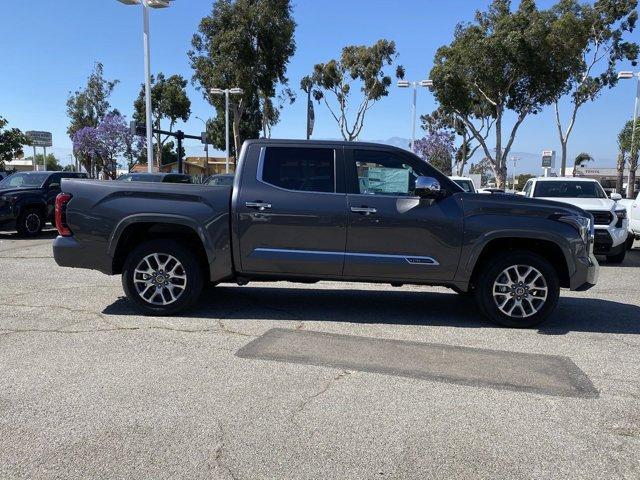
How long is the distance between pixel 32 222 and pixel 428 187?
1272 centimetres

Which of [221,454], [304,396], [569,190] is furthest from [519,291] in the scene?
[569,190]

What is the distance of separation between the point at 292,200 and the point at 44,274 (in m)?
5.25

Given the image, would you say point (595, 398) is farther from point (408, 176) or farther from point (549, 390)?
point (408, 176)

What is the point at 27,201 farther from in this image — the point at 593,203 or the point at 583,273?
the point at 593,203

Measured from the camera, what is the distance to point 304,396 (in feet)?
13.2

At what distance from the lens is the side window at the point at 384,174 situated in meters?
5.90

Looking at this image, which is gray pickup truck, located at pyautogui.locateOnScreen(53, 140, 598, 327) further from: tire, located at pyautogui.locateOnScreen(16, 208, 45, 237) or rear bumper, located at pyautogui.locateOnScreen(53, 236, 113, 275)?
tire, located at pyautogui.locateOnScreen(16, 208, 45, 237)

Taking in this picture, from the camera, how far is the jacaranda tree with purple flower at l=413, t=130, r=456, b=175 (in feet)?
192

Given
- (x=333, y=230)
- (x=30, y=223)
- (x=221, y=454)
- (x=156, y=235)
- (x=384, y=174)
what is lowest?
(x=221, y=454)

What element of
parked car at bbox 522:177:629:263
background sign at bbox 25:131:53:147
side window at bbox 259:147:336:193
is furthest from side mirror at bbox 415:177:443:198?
background sign at bbox 25:131:53:147

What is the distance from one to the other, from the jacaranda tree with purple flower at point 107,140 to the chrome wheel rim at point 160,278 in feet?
139

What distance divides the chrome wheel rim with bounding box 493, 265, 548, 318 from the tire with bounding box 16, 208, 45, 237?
1303 cm

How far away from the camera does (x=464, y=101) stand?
93.6 ft

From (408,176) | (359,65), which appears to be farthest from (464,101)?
(408,176)
